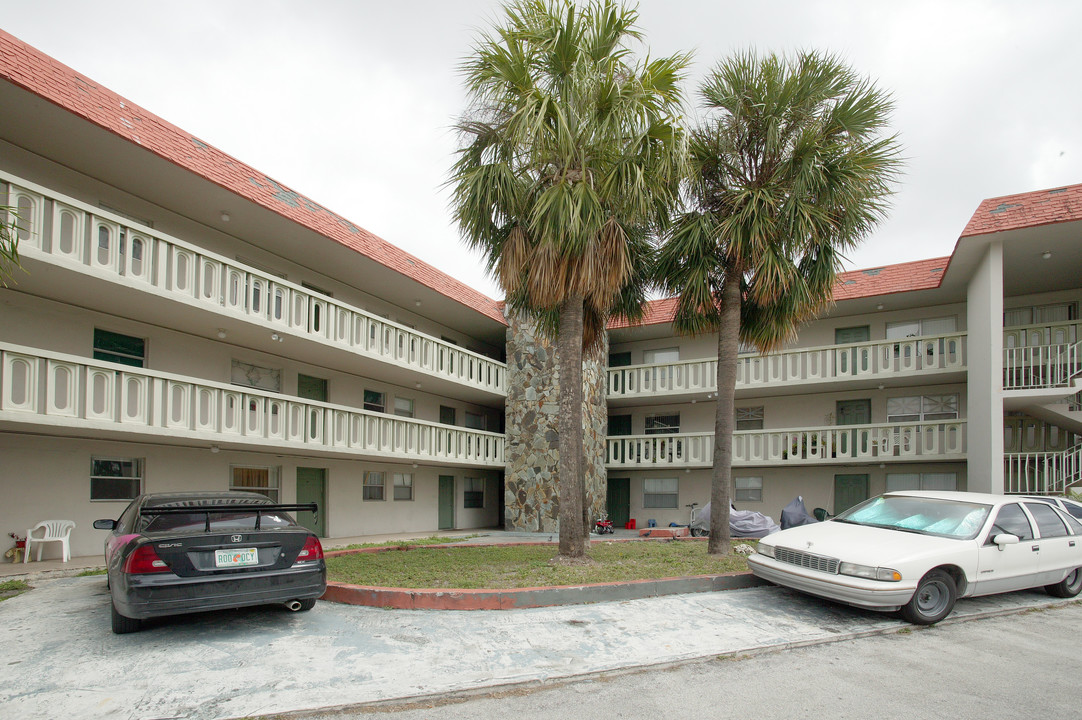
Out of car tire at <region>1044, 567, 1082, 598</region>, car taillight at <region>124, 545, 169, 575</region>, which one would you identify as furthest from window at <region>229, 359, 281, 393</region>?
car tire at <region>1044, 567, 1082, 598</region>

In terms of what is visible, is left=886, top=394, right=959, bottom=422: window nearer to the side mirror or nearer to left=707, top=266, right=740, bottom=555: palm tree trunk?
left=707, top=266, right=740, bottom=555: palm tree trunk

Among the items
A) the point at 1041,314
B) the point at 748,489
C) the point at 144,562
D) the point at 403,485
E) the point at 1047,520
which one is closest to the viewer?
the point at 144,562

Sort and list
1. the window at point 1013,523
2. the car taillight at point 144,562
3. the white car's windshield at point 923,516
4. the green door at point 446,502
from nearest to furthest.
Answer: the car taillight at point 144,562, the white car's windshield at point 923,516, the window at point 1013,523, the green door at point 446,502

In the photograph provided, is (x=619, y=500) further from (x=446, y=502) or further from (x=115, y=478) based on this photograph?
(x=115, y=478)

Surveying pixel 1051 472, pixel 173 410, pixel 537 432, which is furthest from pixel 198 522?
pixel 1051 472

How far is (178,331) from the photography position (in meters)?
14.4

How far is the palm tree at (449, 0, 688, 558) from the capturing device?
9.98 metres

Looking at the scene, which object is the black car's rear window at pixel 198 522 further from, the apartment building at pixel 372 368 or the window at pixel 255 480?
the window at pixel 255 480

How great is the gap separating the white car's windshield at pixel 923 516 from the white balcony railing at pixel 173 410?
1109 cm

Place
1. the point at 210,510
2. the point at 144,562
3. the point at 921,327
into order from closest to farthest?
the point at 144,562, the point at 210,510, the point at 921,327

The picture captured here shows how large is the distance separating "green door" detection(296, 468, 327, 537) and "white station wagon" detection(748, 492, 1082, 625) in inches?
507

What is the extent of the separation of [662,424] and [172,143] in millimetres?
Answer: 18434

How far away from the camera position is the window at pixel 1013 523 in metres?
8.17

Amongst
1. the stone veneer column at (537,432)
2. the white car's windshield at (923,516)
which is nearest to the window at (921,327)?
the stone veneer column at (537,432)
